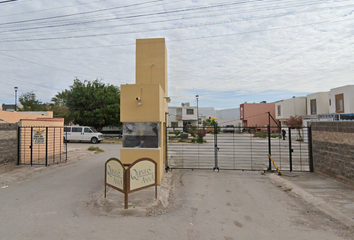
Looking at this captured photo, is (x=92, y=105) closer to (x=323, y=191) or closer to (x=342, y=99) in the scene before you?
(x=323, y=191)

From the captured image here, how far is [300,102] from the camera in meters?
35.8

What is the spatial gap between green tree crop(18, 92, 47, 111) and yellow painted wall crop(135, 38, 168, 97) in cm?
4220

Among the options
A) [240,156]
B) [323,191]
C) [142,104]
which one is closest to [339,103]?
[240,156]

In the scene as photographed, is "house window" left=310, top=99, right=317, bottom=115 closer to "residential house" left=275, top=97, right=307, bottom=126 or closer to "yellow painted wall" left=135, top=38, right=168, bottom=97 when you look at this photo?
"residential house" left=275, top=97, right=307, bottom=126

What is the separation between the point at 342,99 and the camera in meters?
24.9

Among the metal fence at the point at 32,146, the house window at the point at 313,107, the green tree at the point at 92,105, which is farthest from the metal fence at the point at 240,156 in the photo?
the house window at the point at 313,107

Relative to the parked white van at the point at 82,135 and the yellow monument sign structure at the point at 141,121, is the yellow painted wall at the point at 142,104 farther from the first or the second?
the parked white van at the point at 82,135

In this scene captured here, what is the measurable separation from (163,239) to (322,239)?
9.77 feet

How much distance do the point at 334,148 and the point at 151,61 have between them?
8306 millimetres

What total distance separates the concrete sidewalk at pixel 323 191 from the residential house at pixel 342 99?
20525mm

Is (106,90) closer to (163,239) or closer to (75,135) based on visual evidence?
(75,135)

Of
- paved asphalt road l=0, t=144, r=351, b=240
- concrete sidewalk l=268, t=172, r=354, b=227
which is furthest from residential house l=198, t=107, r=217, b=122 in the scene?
paved asphalt road l=0, t=144, r=351, b=240

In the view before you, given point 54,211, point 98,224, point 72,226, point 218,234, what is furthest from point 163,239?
point 54,211

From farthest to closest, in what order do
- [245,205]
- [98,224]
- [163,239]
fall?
[245,205] < [98,224] < [163,239]
